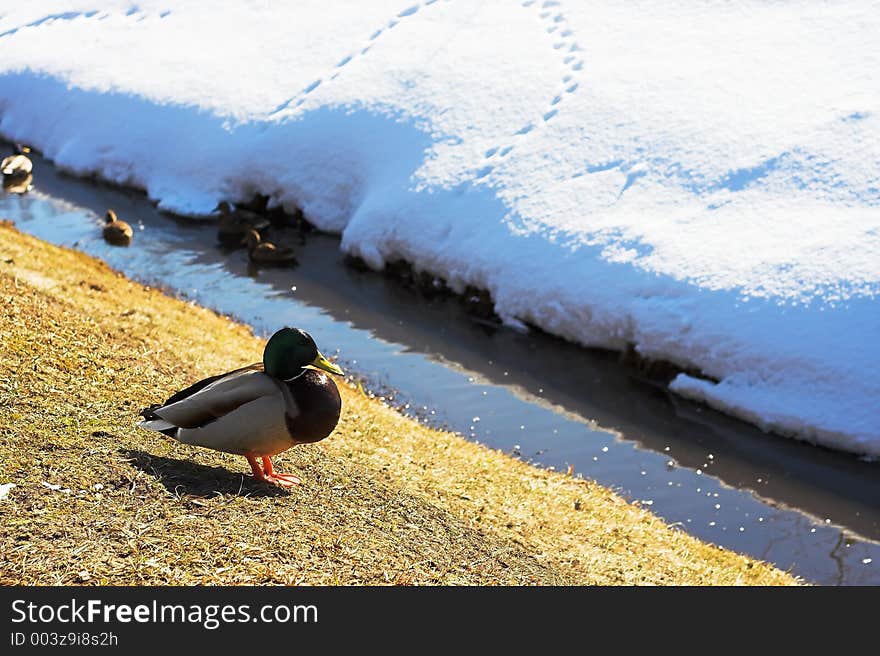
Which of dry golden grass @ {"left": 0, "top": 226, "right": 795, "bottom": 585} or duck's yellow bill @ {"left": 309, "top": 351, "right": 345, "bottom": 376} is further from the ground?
duck's yellow bill @ {"left": 309, "top": 351, "right": 345, "bottom": 376}

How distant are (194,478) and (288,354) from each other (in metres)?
1.52

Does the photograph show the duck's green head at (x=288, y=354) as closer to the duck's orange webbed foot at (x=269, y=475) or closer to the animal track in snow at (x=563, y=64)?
the duck's orange webbed foot at (x=269, y=475)

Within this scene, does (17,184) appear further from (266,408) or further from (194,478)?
(266,408)

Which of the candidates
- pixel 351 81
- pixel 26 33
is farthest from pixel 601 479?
pixel 26 33

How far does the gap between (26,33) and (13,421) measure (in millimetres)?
42998

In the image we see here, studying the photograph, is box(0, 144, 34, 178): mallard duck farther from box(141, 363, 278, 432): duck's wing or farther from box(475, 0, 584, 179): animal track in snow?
box(141, 363, 278, 432): duck's wing

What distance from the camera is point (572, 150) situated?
2833 cm

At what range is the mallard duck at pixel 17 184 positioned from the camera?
32594 millimetres

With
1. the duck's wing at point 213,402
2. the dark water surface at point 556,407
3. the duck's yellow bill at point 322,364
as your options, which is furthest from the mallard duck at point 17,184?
the duck's yellow bill at point 322,364

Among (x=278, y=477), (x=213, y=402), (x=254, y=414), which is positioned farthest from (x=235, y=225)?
(x=254, y=414)

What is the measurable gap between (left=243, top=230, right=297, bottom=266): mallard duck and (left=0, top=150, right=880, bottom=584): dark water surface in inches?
12.0

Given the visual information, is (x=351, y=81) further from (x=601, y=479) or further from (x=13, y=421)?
(x=13, y=421)

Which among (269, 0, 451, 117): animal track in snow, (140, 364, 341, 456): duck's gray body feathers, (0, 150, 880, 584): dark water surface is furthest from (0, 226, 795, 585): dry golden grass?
(269, 0, 451, 117): animal track in snow

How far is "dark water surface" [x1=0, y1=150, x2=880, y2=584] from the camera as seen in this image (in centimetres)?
1520
